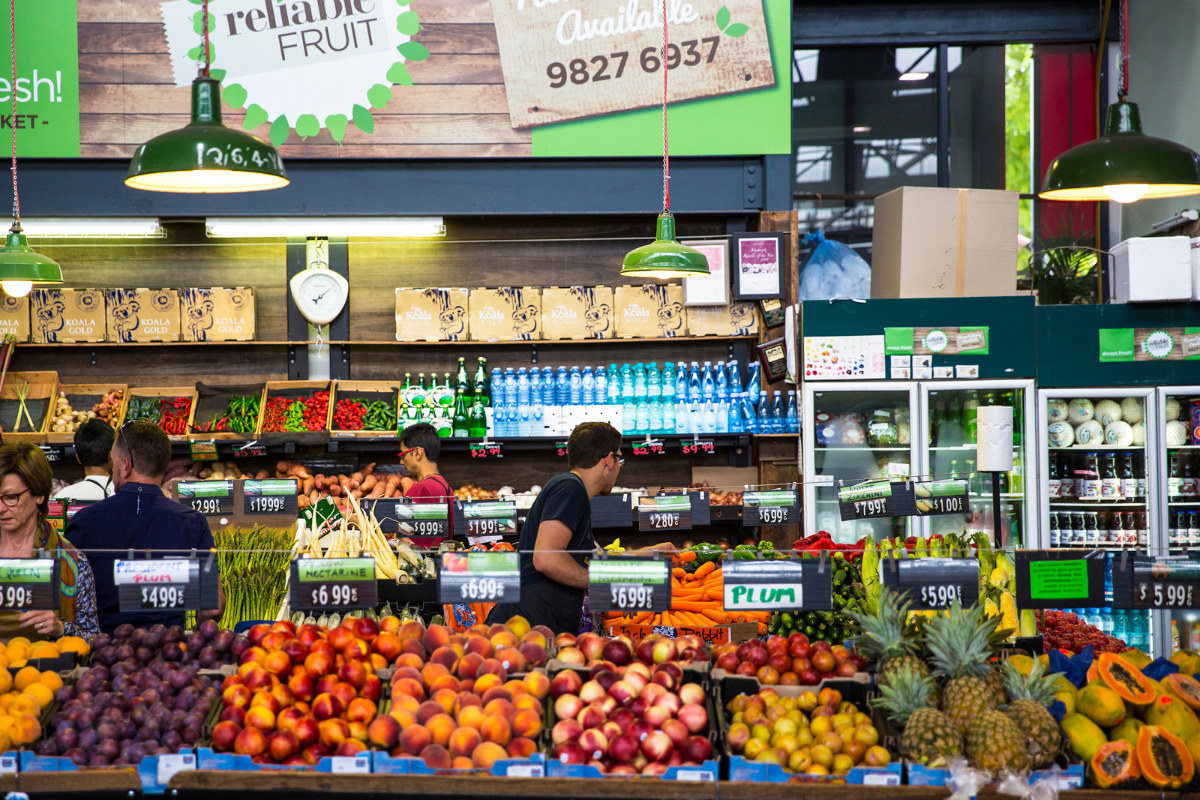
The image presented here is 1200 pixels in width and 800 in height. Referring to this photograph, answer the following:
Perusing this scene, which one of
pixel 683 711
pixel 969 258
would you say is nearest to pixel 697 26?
pixel 969 258

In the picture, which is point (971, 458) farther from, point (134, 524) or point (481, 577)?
point (134, 524)

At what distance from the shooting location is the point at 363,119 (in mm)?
5770

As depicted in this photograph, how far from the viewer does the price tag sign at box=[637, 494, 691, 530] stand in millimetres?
4270

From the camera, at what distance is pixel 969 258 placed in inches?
219

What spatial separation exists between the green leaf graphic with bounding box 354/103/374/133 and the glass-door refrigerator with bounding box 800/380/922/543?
3.08 m

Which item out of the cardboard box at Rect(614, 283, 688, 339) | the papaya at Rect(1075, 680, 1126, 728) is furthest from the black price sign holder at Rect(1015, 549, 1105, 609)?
the cardboard box at Rect(614, 283, 688, 339)

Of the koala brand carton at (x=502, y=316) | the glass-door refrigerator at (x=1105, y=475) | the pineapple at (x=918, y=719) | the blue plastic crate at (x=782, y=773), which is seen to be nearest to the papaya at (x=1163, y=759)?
the pineapple at (x=918, y=719)

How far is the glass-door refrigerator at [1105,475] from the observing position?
5496 mm

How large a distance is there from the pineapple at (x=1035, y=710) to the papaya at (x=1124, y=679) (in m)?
0.16

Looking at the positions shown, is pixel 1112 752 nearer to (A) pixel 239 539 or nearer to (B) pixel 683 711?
(B) pixel 683 711

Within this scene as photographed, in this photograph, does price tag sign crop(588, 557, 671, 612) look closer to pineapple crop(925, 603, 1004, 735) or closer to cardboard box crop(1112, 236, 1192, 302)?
pineapple crop(925, 603, 1004, 735)

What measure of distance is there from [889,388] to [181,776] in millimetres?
4346

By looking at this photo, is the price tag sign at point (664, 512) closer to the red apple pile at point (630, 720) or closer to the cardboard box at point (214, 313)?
the red apple pile at point (630, 720)

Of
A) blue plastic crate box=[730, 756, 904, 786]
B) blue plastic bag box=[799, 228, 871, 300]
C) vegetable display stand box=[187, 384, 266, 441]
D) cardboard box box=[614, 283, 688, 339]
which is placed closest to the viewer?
blue plastic crate box=[730, 756, 904, 786]
